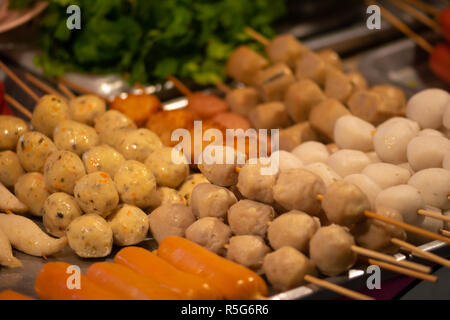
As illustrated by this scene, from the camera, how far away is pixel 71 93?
3.95 m

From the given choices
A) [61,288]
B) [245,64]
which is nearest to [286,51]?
[245,64]

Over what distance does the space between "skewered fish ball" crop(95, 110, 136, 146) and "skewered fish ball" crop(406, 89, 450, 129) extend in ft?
5.83

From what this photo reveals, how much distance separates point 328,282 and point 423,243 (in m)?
0.65

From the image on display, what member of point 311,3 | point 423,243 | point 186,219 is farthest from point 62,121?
point 311,3

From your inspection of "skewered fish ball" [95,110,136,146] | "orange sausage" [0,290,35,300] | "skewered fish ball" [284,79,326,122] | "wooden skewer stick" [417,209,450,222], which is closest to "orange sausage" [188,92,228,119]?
"skewered fish ball" [284,79,326,122]

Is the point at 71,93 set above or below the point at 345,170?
above

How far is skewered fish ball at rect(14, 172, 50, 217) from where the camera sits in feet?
9.45

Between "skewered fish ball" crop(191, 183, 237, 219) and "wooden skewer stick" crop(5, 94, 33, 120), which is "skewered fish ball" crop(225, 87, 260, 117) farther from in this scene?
"wooden skewer stick" crop(5, 94, 33, 120)

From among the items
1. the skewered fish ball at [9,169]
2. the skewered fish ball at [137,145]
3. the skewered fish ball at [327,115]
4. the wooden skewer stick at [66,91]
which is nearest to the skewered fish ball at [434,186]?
the skewered fish ball at [327,115]

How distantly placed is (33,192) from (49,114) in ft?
1.88

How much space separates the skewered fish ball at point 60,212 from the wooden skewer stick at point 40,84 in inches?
56.0

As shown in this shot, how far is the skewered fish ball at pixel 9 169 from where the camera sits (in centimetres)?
300

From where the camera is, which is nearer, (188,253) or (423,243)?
(188,253)
